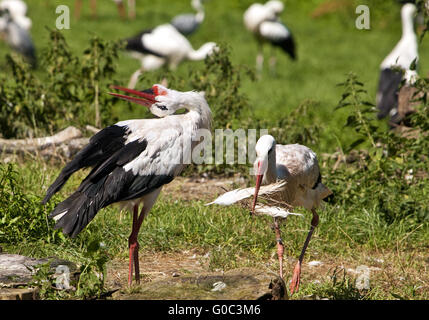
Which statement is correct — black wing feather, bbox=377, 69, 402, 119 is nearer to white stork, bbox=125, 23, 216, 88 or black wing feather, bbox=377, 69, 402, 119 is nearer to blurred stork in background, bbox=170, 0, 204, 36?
white stork, bbox=125, 23, 216, 88

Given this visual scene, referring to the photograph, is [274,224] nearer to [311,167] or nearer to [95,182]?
[311,167]

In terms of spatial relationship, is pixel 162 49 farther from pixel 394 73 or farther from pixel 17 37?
pixel 394 73

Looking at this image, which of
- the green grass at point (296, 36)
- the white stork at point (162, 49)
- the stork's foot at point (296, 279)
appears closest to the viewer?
the stork's foot at point (296, 279)

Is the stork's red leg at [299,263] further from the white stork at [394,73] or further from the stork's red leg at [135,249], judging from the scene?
the white stork at [394,73]

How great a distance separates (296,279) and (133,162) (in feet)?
3.77

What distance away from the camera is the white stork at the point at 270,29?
49.4 feet

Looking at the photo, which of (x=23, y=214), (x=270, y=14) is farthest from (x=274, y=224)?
(x=270, y=14)

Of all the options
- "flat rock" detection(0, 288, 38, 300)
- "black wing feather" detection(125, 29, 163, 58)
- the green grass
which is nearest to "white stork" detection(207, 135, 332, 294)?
"flat rock" detection(0, 288, 38, 300)

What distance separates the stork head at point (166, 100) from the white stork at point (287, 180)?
44 centimetres

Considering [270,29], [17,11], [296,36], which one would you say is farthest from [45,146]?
[296,36]

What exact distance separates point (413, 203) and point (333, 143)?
255 centimetres

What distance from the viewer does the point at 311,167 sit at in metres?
5.17

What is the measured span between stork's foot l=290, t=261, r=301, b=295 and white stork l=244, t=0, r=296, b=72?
10.1m

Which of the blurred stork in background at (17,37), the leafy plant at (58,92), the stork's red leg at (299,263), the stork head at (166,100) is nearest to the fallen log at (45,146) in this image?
the leafy plant at (58,92)
